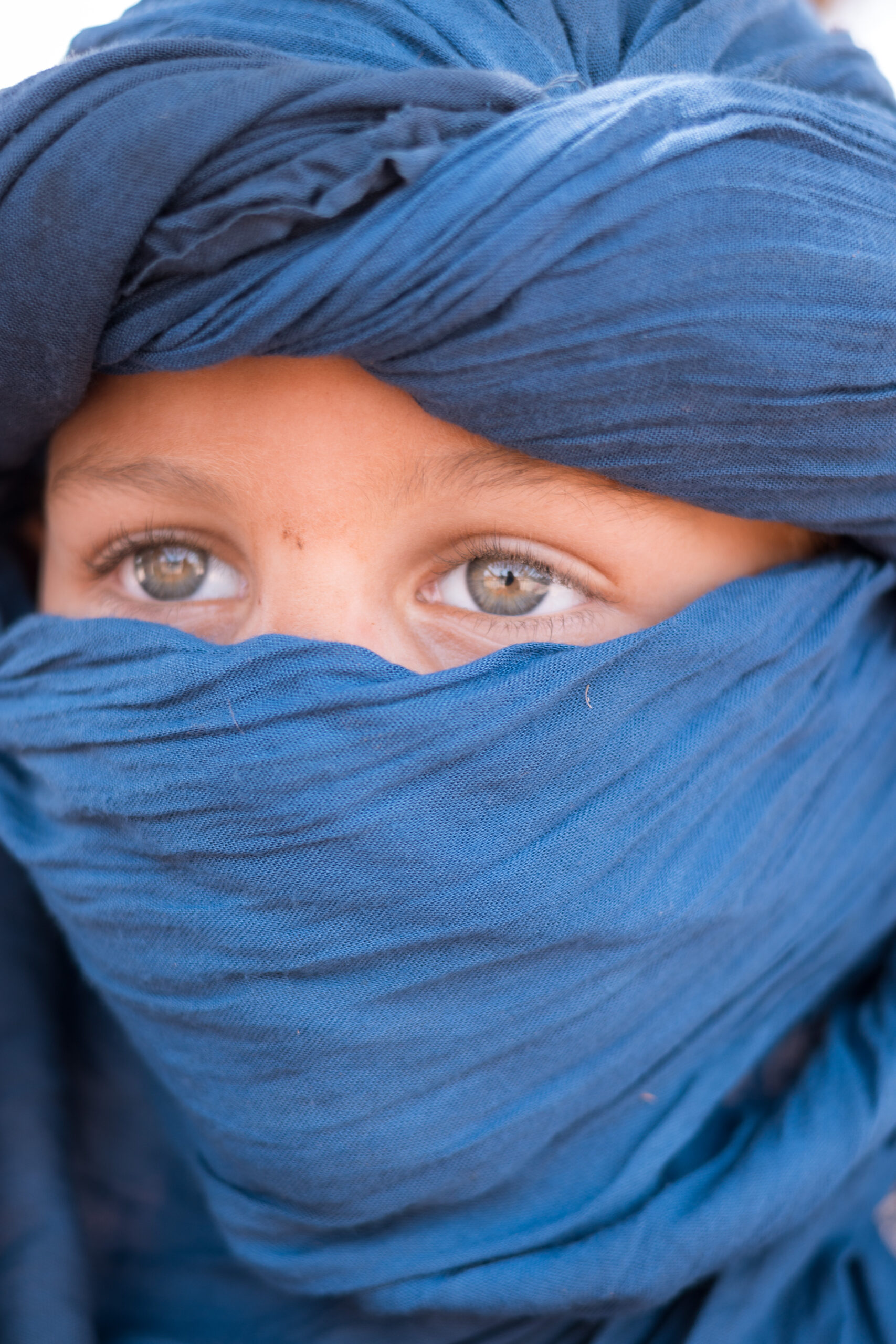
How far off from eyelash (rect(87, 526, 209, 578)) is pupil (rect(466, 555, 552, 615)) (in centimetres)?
31

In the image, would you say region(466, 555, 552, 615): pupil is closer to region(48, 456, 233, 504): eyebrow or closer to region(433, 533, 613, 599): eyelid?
region(433, 533, 613, 599): eyelid

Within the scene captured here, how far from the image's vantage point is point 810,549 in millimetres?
1204

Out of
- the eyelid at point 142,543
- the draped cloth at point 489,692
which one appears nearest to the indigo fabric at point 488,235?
the draped cloth at point 489,692

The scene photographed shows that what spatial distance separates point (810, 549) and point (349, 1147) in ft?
2.66

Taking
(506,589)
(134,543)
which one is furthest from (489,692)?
(134,543)

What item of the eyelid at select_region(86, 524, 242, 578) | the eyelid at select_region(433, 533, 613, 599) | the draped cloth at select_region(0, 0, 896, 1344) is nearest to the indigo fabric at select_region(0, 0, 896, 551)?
the draped cloth at select_region(0, 0, 896, 1344)

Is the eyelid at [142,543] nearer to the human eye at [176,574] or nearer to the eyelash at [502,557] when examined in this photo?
the human eye at [176,574]

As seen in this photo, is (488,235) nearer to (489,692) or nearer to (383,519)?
(383,519)

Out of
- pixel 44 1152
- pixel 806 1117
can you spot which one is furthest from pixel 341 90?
pixel 44 1152

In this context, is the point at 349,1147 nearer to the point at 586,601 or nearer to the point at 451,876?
the point at 451,876

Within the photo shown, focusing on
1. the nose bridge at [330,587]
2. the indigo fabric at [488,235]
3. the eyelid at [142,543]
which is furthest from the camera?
the eyelid at [142,543]

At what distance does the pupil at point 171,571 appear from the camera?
125 cm

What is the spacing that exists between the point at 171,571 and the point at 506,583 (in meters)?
0.43

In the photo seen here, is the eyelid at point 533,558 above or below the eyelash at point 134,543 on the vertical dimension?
above
